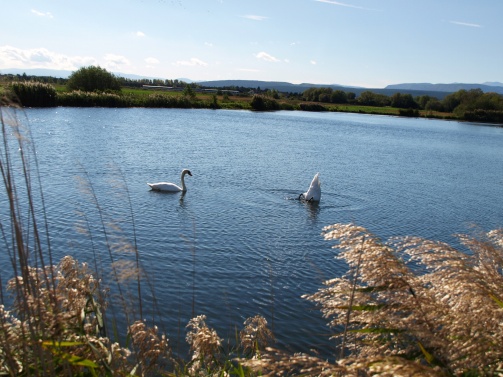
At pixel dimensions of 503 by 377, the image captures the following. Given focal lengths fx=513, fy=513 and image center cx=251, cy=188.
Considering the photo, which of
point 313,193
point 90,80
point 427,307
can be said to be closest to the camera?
point 427,307

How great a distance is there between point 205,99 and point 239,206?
223ft

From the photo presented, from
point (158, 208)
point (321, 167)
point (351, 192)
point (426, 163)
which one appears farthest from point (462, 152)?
point (158, 208)

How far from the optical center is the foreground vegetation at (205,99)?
180ft

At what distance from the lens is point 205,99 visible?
82.5m

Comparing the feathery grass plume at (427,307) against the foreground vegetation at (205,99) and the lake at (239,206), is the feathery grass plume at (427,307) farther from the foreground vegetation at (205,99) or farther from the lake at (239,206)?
the foreground vegetation at (205,99)

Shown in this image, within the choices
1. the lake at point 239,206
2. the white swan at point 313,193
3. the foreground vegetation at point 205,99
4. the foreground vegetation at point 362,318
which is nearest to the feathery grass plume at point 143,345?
the foreground vegetation at point 362,318

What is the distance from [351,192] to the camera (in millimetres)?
20609

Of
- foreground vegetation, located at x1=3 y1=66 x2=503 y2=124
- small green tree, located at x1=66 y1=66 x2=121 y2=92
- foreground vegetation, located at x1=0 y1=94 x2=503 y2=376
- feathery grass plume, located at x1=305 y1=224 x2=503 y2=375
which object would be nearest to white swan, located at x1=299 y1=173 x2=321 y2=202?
foreground vegetation, located at x1=0 y1=94 x2=503 y2=376

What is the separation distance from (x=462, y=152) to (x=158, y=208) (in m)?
31.7

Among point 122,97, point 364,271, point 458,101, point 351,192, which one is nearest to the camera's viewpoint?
point 364,271

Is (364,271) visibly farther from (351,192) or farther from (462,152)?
(462,152)

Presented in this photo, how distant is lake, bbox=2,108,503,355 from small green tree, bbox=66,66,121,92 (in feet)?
111

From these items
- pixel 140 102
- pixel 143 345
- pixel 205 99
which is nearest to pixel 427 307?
pixel 143 345

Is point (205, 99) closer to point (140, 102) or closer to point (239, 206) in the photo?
point (140, 102)
